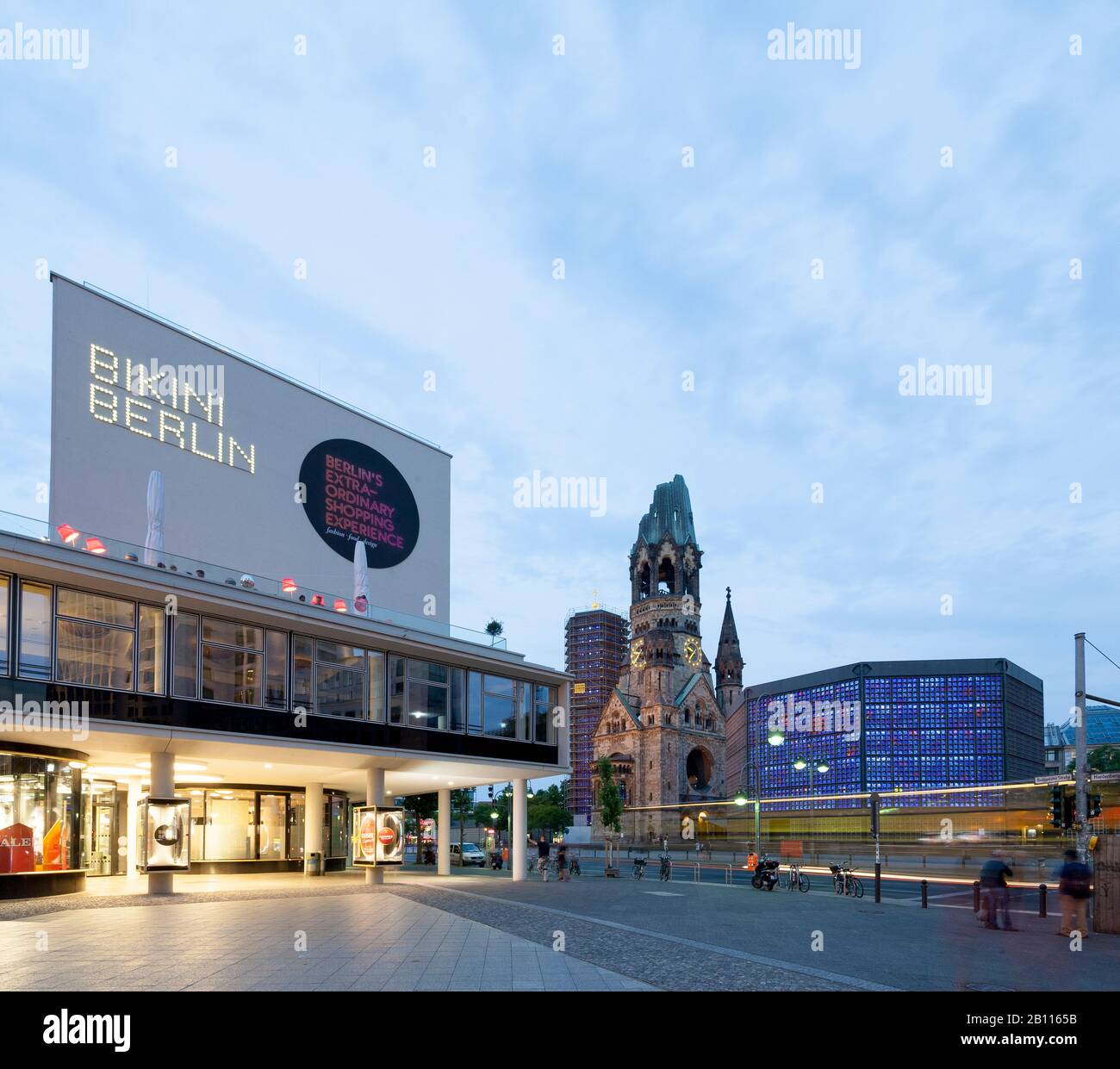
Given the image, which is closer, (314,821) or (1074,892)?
(1074,892)

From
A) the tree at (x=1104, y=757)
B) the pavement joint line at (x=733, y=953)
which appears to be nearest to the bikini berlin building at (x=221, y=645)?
the pavement joint line at (x=733, y=953)

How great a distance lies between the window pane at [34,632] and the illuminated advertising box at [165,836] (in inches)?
203

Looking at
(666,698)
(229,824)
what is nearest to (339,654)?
(229,824)

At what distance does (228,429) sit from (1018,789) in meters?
52.6

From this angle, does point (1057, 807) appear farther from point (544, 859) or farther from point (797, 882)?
point (544, 859)

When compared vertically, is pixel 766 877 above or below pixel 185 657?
below

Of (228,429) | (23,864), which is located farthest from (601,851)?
(23,864)

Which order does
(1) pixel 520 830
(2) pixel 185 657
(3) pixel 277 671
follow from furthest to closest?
1. (1) pixel 520 830
2. (3) pixel 277 671
3. (2) pixel 185 657

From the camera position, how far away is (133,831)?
3844 centimetres

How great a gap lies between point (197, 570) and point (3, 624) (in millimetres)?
8145

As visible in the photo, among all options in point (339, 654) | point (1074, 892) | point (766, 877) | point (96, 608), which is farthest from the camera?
point (766, 877)

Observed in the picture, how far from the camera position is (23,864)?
84.2ft

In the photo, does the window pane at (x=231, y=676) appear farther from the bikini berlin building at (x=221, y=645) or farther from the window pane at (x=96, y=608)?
the window pane at (x=96, y=608)

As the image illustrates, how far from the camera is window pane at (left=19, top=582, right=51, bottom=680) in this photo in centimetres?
2544
